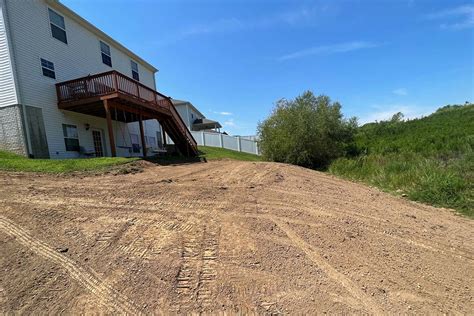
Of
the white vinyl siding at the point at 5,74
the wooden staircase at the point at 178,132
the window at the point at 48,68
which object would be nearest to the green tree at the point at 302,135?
the wooden staircase at the point at 178,132

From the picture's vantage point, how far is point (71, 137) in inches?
462

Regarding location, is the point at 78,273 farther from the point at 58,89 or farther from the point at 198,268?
the point at 58,89

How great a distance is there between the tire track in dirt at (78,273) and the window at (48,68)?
9177 mm

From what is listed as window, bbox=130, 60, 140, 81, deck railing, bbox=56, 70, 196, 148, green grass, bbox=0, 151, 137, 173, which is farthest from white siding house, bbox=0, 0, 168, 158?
window, bbox=130, 60, 140, 81

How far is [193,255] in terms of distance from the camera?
131 inches

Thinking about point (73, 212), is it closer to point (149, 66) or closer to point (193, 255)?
point (193, 255)

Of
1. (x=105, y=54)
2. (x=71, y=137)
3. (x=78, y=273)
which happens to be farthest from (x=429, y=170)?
(x=105, y=54)

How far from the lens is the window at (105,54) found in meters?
14.7

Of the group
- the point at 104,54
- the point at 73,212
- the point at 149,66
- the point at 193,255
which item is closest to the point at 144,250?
the point at 193,255

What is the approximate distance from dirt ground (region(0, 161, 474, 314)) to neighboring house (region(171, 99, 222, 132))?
25.5 metres

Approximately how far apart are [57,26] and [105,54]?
3299mm

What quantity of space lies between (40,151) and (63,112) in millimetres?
2067

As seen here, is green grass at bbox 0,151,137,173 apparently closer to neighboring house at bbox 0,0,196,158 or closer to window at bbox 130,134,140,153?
neighboring house at bbox 0,0,196,158

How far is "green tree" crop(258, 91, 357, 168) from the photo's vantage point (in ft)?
51.1
